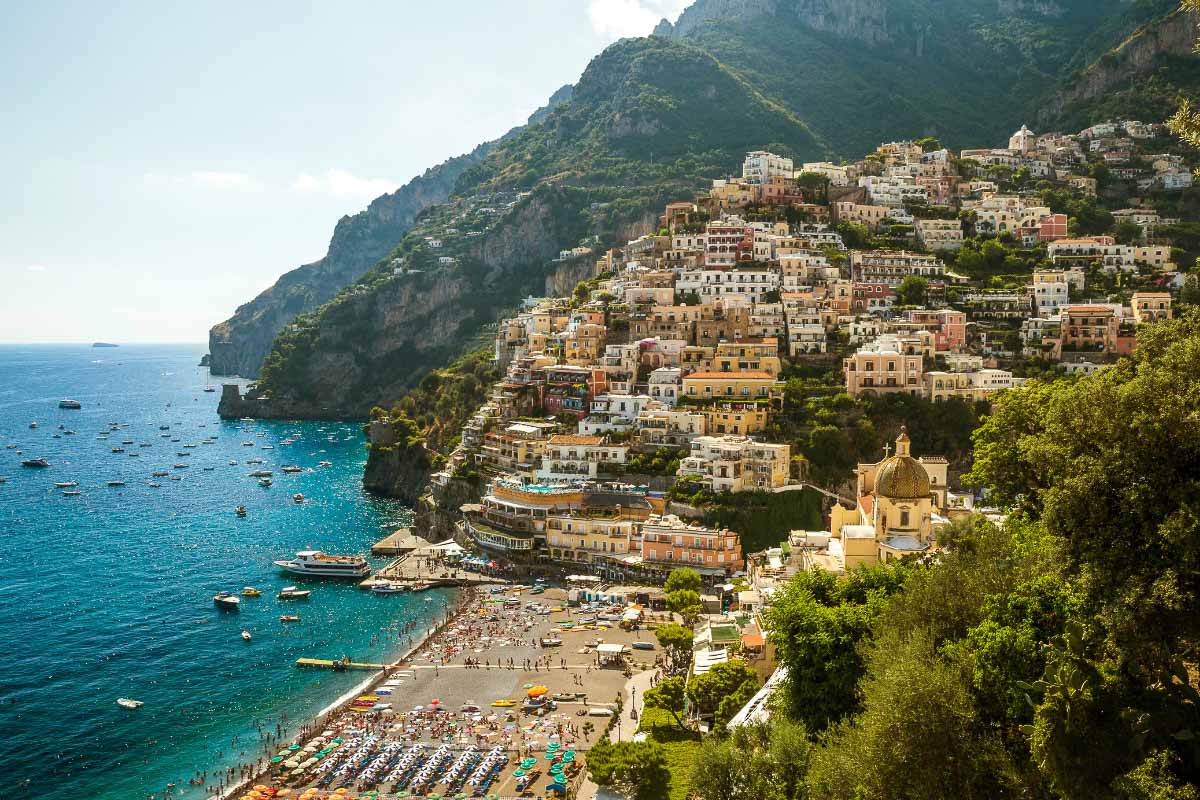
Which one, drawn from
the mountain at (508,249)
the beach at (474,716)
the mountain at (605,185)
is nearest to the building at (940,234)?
the mountain at (605,185)

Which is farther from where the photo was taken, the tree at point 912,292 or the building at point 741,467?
the tree at point 912,292

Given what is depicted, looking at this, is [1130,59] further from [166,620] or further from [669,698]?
[166,620]

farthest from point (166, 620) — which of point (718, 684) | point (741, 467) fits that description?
point (741, 467)

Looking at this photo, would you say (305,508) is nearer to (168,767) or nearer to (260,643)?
(260,643)

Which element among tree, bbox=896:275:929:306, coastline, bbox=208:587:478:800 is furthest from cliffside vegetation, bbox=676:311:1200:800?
tree, bbox=896:275:929:306

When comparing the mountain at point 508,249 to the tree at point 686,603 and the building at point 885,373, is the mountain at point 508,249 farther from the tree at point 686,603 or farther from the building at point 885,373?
the tree at point 686,603

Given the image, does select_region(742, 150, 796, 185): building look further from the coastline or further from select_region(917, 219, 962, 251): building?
the coastline
